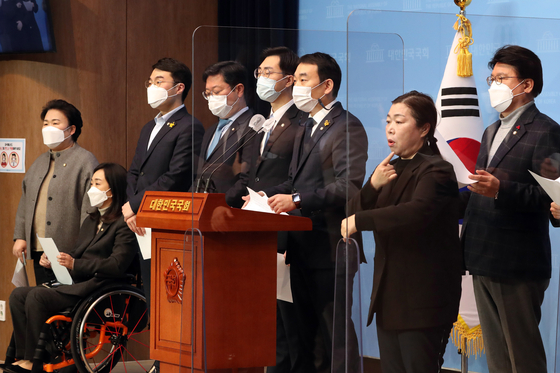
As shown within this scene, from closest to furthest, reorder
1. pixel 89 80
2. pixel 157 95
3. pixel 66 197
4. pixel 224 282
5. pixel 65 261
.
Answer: pixel 224 282, pixel 157 95, pixel 65 261, pixel 66 197, pixel 89 80

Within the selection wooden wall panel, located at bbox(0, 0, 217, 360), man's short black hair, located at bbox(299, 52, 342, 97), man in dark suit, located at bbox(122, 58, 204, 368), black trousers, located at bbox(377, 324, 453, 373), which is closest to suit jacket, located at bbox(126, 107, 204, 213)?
man in dark suit, located at bbox(122, 58, 204, 368)

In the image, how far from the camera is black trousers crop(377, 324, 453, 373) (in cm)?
198

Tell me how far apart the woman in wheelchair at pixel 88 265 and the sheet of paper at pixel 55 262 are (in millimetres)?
35

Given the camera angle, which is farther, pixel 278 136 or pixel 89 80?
pixel 89 80

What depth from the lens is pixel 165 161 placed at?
3.29 m

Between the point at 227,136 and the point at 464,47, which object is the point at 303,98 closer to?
the point at 227,136

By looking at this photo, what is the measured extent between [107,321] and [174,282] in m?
1.21

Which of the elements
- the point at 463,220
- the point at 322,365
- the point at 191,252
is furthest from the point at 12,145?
the point at 463,220

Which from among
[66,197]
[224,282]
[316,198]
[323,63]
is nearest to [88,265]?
[66,197]

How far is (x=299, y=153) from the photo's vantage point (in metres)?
2.38

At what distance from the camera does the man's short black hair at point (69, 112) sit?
4082mm

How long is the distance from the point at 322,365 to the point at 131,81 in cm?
274

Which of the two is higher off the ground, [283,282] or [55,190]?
[55,190]

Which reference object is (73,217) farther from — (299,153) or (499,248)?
(499,248)
